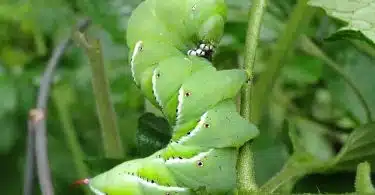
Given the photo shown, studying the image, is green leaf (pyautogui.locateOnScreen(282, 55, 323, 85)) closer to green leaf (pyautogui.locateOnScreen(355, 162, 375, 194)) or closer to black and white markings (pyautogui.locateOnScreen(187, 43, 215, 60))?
black and white markings (pyautogui.locateOnScreen(187, 43, 215, 60))

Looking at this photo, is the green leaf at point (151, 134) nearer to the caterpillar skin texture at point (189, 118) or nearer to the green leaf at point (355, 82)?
the caterpillar skin texture at point (189, 118)

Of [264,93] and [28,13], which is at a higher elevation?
[28,13]

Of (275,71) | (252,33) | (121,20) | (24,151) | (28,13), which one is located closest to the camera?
(252,33)

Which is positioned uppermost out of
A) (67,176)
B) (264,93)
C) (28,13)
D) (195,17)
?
(28,13)

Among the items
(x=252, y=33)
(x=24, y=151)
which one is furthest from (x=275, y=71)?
(x=24, y=151)

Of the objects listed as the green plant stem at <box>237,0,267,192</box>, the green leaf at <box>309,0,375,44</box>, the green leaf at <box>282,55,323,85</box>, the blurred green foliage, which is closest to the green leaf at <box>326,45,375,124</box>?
the blurred green foliage

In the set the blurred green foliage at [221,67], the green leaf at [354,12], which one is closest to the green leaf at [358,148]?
the blurred green foliage at [221,67]

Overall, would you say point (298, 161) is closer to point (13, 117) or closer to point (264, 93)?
point (264, 93)
